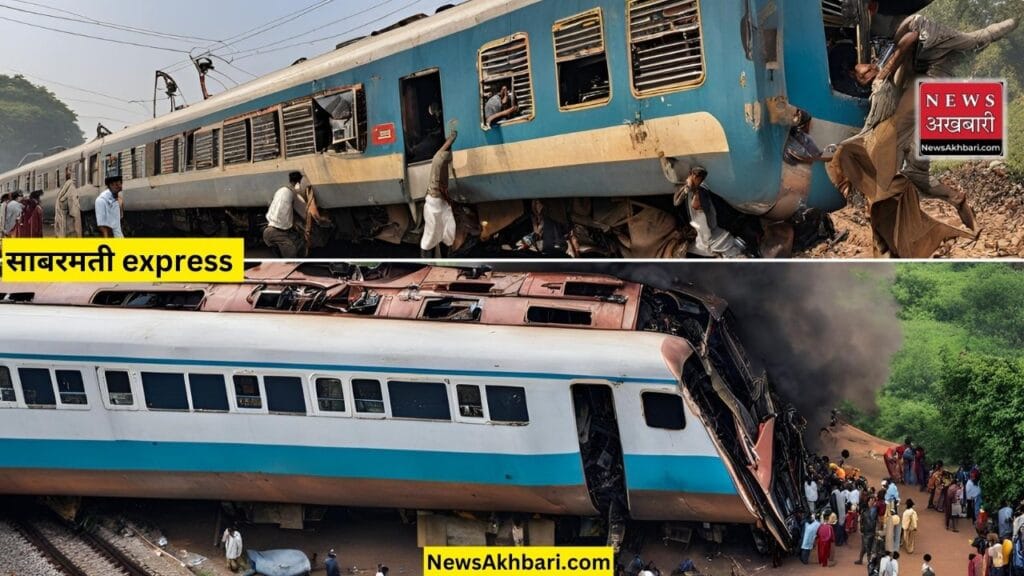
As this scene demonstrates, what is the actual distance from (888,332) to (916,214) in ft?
22.2

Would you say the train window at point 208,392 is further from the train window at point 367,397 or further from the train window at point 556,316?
the train window at point 556,316

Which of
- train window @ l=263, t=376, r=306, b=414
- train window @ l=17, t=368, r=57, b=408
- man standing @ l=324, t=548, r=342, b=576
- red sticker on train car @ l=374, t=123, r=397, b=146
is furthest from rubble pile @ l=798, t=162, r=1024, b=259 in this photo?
train window @ l=17, t=368, r=57, b=408

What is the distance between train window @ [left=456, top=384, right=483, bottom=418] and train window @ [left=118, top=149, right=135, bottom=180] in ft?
30.9

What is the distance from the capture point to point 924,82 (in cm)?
702

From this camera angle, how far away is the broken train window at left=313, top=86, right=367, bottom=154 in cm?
1034

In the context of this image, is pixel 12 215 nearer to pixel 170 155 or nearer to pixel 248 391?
pixel 170 155

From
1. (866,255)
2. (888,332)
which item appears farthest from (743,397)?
(888,332)

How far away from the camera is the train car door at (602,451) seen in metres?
9.98

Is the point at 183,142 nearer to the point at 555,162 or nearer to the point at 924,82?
the point at 555,162

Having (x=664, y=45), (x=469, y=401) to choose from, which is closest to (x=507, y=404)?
(x=469, y=401)

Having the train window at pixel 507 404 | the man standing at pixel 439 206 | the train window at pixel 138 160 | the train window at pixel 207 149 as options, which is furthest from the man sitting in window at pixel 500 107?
the train window at pixel 138 160

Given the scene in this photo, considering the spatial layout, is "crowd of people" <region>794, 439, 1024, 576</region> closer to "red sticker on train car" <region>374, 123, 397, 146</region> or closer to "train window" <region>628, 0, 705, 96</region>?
"train window" <region>628, 0, 705, 96</region>

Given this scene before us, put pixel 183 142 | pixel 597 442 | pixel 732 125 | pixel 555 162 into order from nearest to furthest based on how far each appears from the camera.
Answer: pixel 732 125, pixel 555 162, pixel 597 442, pixel 183 142

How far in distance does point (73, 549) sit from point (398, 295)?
5.20 meters
